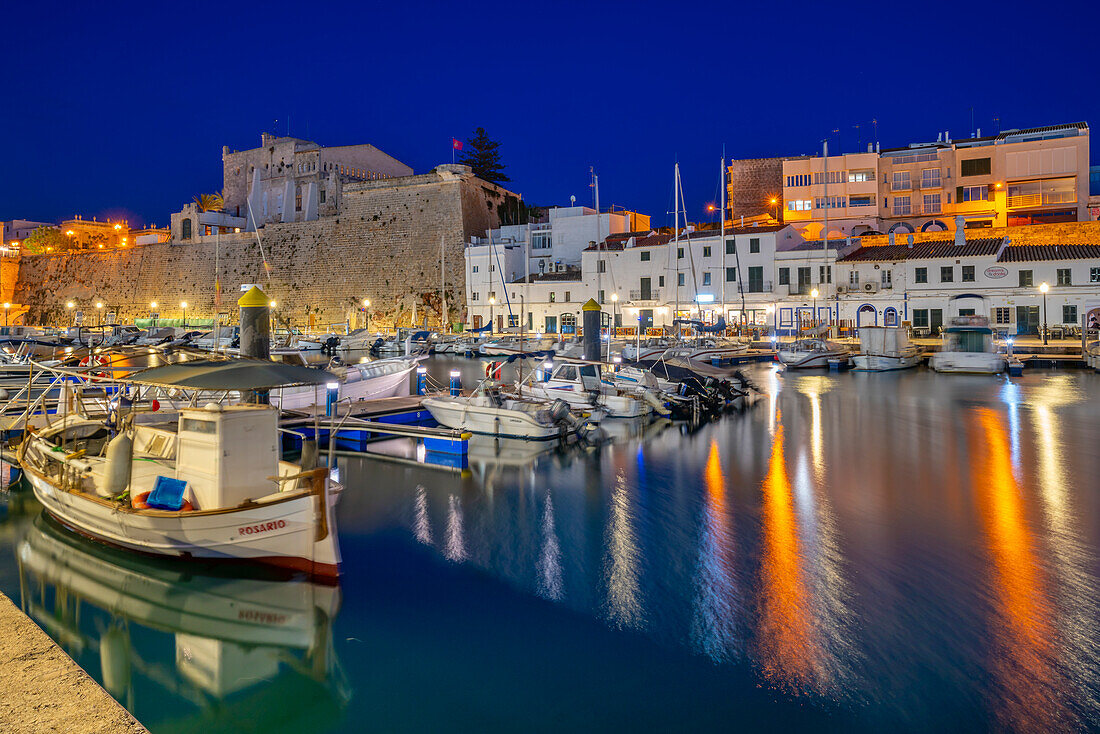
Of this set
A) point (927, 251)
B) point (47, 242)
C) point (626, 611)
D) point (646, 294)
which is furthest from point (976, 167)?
point (47, 242)

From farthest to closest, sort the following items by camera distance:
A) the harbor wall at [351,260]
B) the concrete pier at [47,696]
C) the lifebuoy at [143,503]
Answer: the harbor wall at [351,260]
the lifebuoy at [143,503]
the concrete pier at [47,696]

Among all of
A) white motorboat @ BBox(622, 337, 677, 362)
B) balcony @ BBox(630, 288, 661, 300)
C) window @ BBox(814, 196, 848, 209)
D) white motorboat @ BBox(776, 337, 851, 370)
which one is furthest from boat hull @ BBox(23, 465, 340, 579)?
window @ BBox(814, 196, 848, 209)

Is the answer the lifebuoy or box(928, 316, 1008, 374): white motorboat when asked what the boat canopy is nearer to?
the lifebuoy

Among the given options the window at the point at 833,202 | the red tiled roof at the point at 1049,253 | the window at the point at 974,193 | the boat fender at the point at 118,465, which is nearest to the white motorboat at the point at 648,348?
the red tiled roof at the point at 1049,253

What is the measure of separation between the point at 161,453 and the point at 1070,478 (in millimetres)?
11911

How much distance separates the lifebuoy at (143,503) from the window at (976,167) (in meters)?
44.1

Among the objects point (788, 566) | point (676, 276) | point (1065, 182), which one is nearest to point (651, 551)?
point (788, 566)

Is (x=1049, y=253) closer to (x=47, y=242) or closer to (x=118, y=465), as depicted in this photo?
(x=118, y=465)

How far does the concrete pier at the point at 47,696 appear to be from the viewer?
10.5ft

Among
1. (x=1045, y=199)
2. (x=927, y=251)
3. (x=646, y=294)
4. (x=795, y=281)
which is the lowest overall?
(x=646, y=294)

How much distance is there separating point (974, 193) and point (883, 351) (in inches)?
753

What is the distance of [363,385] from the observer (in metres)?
16.9

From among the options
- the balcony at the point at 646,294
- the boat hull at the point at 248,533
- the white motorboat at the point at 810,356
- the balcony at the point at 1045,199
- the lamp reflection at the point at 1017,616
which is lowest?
the lamp reflection at the point at 1017,616

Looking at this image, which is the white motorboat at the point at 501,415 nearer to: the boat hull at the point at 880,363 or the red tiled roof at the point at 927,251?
the boat hull at the point at 880,363
